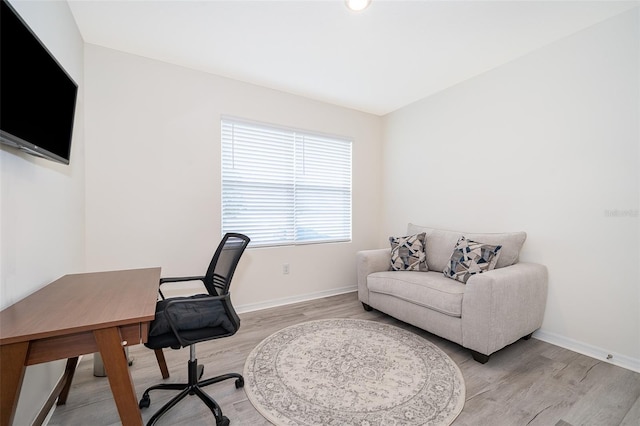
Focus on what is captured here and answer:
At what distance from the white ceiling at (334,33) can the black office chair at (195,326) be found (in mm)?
1695

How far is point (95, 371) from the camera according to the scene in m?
1.93

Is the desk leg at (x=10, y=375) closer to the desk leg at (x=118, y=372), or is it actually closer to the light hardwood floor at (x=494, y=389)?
the desk leg at (x=118, y=372)

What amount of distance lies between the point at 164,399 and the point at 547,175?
136 inches

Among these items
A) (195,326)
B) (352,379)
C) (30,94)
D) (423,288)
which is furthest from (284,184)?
(30,94)

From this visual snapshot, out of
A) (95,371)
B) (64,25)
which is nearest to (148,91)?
(64,25)

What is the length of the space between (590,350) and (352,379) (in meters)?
1.98

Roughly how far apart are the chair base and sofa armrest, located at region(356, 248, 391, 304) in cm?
164

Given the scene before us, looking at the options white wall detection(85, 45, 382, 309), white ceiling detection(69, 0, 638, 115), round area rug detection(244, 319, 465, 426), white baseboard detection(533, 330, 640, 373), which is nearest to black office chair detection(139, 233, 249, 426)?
round area rug detection(244, 319, 465, 426)

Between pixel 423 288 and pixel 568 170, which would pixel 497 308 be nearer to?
pixel 423 288

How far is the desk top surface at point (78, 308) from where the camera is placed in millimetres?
992

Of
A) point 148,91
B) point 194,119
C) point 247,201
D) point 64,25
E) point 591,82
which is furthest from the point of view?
point 247,201

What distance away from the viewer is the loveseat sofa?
6.77ft

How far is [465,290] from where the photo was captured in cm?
217

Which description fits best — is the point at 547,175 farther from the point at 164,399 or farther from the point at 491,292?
the point at 164,399
